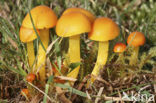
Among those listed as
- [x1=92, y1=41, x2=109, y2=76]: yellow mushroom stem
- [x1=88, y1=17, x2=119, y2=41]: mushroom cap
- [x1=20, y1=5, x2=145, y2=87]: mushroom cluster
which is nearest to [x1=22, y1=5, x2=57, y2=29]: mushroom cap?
[x1=20, y1=5, x2=145, y2=87]: mushroom cluster

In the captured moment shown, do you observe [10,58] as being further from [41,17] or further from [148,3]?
[148,3]

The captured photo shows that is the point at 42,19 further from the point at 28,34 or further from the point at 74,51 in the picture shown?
the point at 74,51

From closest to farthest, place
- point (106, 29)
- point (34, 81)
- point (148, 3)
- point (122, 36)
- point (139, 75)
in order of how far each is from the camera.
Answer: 1. point (106, 29)
2. point (34, 81)
3. point (139, 75)
4. point (122, 36)
5. point (148, 3)

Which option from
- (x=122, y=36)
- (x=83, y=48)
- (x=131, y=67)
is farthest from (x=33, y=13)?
(x=122, y=36)

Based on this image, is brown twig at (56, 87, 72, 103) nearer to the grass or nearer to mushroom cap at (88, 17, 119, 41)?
the grass

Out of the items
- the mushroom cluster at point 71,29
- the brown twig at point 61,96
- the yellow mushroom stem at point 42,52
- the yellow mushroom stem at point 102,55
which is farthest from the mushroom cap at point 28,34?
the yellow mushroom stem at point 102,55

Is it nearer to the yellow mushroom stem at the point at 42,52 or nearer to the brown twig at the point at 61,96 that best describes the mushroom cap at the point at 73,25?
the yellow mushroom stem at the point at 42,52

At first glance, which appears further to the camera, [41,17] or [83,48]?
[83,48]
